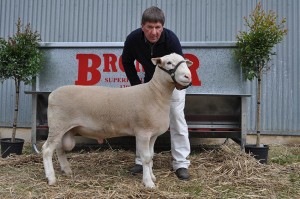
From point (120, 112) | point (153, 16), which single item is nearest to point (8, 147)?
point (120, 112)

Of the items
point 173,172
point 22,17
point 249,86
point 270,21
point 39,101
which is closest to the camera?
point 173,172

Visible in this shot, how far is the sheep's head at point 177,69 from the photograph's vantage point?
3.11 metres

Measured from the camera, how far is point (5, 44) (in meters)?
5.30

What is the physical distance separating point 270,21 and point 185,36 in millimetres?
2427

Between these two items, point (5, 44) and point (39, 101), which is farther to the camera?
point (39, 101)

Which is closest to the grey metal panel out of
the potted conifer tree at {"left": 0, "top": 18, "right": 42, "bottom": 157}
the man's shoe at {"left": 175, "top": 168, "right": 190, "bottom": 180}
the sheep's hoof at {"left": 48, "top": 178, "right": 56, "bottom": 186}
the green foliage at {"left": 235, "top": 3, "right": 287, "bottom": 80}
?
the potted conifer tree at {"left": 0, "top": 18, "right": 42, "bottom": 157}

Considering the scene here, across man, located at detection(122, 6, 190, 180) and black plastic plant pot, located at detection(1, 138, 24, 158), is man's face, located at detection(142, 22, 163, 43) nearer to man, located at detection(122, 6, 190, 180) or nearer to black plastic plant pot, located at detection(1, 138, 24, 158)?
man, located at detection(122, 6, 190, 180)

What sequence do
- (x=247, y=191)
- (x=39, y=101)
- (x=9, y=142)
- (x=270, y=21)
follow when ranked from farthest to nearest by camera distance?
1. (x=39, y=101)
2. (x=9, y=142)
3. (x=270, y=21)
4. (x=247, y=191)

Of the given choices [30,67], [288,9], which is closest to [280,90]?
[288,9]

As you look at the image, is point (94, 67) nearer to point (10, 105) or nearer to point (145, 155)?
point (145, 155)

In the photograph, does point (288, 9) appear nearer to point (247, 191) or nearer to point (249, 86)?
point (249, 86)

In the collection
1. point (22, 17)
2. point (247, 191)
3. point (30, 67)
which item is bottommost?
point (247, 191)

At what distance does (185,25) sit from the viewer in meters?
7.09

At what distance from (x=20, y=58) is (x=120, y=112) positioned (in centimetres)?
270
